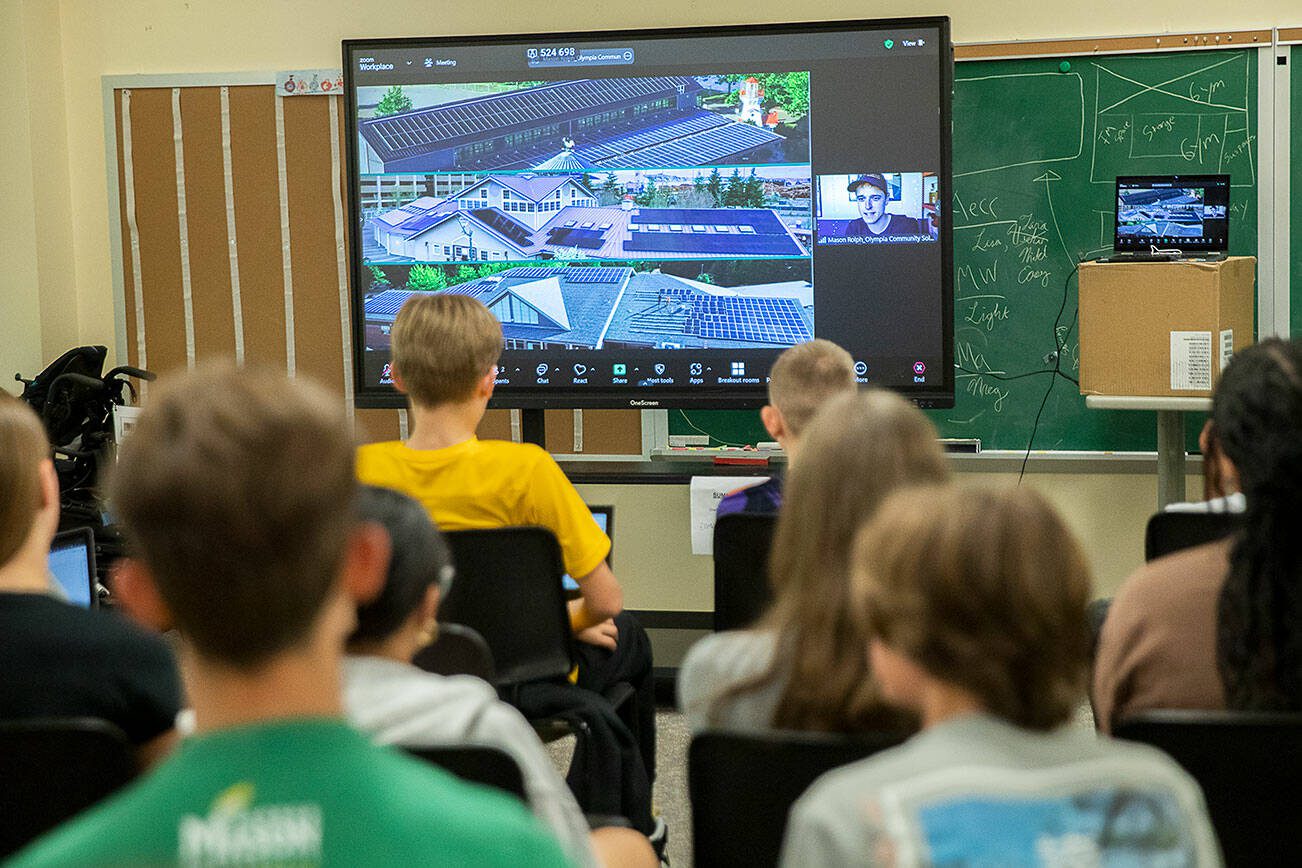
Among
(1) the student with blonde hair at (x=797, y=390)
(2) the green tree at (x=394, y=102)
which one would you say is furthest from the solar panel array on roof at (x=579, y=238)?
(1) the student with blonde hair at (x=797, y=390)

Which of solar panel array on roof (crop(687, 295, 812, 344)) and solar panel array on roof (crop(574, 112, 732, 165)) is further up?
solar panel array on roof (crop(574, 112, 732, 165))

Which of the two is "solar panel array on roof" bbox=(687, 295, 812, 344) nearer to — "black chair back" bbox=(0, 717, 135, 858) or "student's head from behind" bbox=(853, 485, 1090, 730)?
"black chair back" bbox=(0, 717, 135, 858)

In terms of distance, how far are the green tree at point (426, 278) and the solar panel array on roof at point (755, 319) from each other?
32.6 inches

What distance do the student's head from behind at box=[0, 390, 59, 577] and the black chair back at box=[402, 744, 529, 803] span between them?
27.5 inches

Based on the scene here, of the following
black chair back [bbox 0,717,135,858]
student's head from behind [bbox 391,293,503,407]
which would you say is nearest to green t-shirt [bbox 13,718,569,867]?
black chair back [bbox 0,717,135,858]

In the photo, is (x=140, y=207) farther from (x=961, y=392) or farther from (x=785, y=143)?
(x=961, y=392)

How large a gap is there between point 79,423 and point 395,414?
43.1 inches

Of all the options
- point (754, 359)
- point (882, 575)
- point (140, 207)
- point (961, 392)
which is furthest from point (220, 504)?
point (140, 207)

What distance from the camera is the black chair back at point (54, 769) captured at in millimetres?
1397

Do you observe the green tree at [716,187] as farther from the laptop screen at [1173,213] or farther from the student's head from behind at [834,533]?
the student's head from behind at [834,533]

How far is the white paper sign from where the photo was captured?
4.12 metres

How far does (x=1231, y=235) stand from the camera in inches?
171

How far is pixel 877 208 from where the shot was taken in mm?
4125

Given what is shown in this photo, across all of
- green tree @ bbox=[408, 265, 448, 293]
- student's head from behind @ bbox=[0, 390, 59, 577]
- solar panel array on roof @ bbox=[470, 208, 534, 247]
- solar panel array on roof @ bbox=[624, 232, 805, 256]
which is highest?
solar panel array on roof @ bbox=[470, 208, 534, 247]
